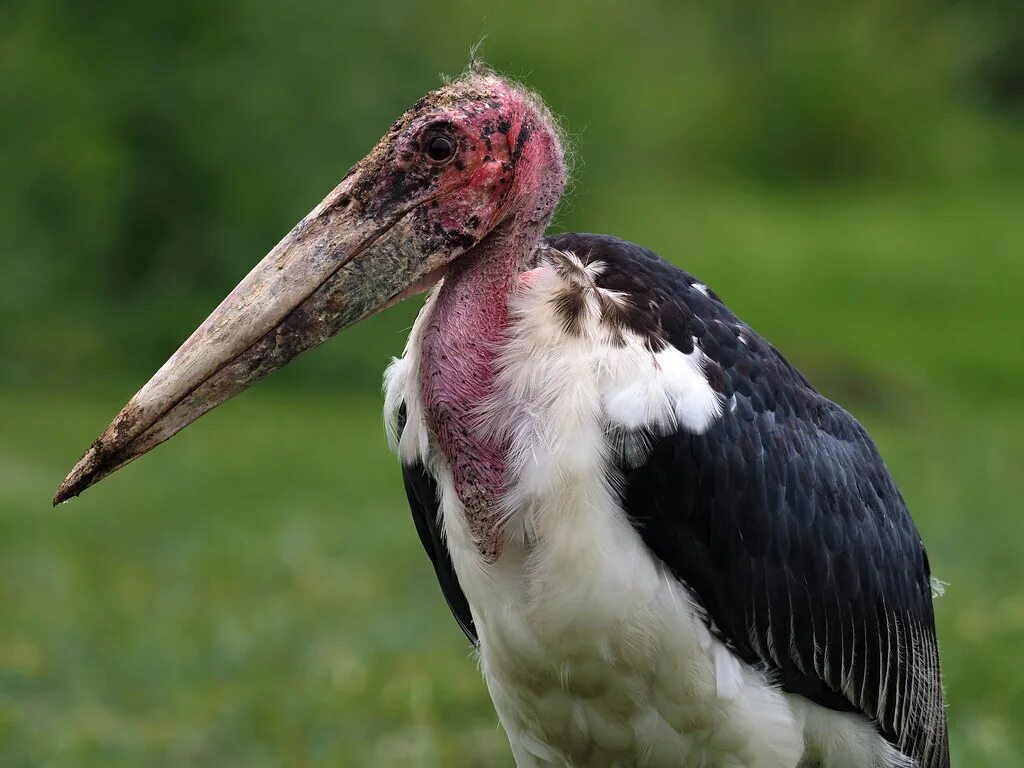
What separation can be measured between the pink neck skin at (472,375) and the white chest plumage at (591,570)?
0.03 metres

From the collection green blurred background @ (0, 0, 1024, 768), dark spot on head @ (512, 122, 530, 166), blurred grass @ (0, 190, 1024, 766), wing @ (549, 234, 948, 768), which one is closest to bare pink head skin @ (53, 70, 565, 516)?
dark spot on head @ (512, 122, 530, 166)

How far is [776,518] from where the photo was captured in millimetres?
3965

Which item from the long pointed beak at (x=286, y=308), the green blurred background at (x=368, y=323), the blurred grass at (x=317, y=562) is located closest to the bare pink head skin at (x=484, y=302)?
the long pointed beak at (x=286, y=308)

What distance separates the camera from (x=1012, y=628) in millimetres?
6691

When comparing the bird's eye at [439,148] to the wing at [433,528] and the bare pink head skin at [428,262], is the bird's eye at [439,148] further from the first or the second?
the wing at [433,528]

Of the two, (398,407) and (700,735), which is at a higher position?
(398,407)

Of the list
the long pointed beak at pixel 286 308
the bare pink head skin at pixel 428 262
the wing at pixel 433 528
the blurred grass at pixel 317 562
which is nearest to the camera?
the long pointed beak at pixel 286 308

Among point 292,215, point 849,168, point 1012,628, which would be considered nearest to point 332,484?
point 292,215

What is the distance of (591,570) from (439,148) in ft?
3.27

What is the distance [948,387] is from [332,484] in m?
6.11

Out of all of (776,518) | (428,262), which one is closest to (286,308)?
(428,262)

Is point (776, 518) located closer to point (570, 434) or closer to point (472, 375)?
point (570, 434)

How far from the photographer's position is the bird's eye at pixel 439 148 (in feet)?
12.5

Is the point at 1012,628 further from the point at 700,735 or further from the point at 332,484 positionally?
the point at 332,484
